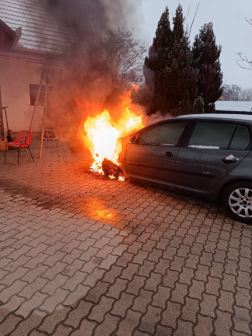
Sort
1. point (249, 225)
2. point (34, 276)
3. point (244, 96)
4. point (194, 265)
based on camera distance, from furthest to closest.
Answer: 1. point (244, 96)
2. point (249, 225)
3. point (194, 265)
4. point (34, 276)

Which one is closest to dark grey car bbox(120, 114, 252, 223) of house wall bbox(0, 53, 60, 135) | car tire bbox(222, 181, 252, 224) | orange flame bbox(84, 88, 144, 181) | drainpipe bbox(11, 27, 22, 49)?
car tire bbox(222, 181, 252, 224)

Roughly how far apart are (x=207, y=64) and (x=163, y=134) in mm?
6254

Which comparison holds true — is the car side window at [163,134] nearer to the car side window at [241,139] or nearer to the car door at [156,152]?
the car door at [156,152]

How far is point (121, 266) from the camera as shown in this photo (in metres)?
3.11

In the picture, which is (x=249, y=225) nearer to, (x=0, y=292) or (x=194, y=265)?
(x=194, y=265)

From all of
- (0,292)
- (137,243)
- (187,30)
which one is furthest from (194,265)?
(187,30)

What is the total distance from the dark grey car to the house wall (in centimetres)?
770

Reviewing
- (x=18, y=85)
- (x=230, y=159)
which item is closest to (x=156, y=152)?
(x=230, y=159)

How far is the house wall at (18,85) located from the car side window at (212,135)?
866 centimetres

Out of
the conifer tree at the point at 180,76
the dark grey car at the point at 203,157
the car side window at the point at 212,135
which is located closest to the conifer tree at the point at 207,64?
the conifer tree at the point at 180,76

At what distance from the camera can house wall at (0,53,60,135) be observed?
35.2 ft

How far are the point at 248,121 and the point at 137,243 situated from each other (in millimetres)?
2696

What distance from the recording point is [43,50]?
9594 mm

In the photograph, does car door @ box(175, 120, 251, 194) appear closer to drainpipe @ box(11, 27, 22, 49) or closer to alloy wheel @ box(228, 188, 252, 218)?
alloy wheel @ box(228, 188, 252, 218)
